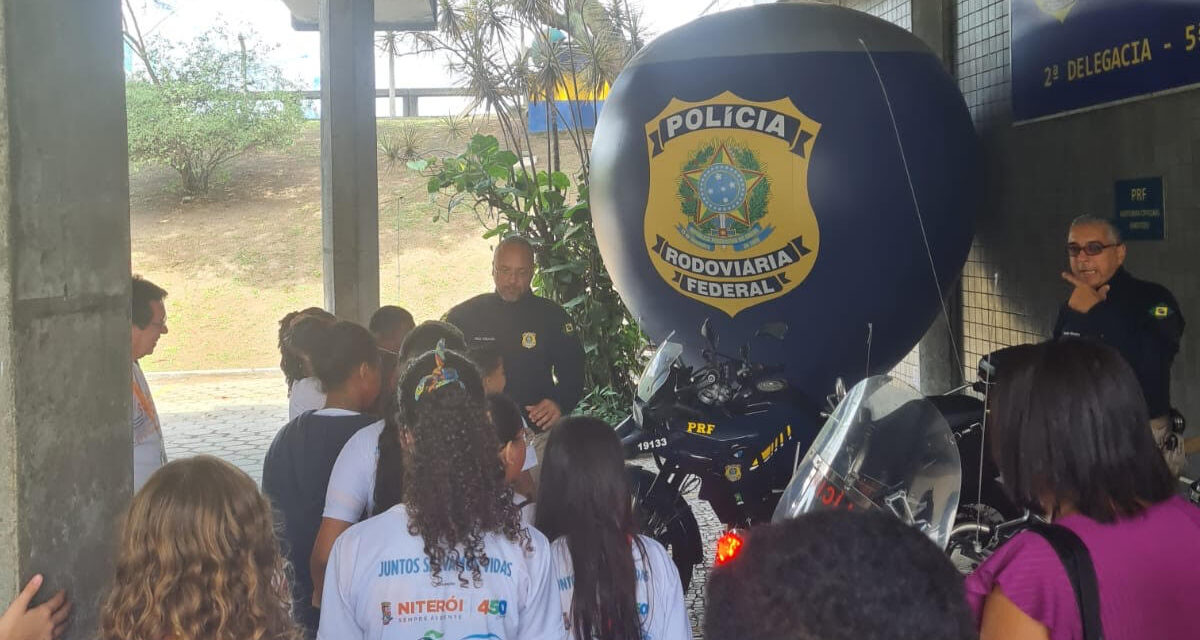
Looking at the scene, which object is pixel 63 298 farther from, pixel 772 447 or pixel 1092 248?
pixel 1092 248

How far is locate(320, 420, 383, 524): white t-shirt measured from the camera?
9.10ft

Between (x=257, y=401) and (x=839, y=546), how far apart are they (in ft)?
41.8

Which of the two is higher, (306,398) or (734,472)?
(306,398)

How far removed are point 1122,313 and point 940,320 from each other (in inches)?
103

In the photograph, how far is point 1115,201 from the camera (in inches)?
206

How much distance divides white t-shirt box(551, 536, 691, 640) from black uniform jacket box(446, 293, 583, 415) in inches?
100

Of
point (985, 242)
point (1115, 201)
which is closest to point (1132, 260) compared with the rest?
point (1115, 201)

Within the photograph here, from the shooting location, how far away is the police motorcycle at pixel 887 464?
2152 millimetres

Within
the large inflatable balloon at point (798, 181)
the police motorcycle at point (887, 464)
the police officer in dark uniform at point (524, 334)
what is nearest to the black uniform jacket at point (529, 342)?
the police officer in dark uniform at point (524, 334)

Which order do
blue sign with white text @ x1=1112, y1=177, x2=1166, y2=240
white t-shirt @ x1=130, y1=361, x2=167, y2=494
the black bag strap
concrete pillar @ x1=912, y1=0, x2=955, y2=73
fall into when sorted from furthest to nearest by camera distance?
concrete pillar @ x1=912, y1=0, x2=955, y2=73 → blue sign with white text @ x1=1112, y1=177, x2=1166, y2=240 → white t-shirt @ x1=130, y1=361, x2=167, y2=494 → the black bag strap

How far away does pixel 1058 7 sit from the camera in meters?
5.51

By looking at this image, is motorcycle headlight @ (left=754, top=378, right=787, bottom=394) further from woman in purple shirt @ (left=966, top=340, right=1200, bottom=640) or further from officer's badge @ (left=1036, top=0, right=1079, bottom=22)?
officer's badge @ (left=1036, top=0, right=1079, bottom=22)

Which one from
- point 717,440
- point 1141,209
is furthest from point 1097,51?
point 717,440

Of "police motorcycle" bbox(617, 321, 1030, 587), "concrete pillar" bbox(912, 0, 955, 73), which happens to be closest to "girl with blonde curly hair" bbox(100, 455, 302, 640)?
"police motorcycle" bbox(617, 321, 1030, 587)
